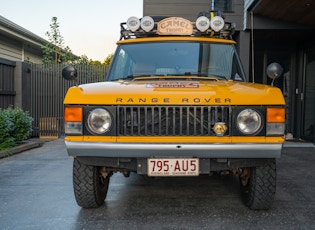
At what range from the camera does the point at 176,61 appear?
4336 millimetres

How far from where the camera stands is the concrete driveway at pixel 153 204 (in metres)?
3.29

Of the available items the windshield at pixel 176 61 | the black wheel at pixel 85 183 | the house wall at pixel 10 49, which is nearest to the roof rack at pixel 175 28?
the windshield at pixel 176 61

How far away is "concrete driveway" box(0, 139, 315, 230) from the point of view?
3295 mm

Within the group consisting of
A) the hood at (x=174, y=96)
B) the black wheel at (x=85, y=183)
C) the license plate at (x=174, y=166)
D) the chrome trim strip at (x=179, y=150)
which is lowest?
the black wheel at (x=85, y=183)

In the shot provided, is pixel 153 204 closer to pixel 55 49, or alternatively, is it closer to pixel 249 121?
pixel 249 121

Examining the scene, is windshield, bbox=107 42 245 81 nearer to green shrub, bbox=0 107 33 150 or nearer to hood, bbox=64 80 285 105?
hood, bbox=64 80 285 105

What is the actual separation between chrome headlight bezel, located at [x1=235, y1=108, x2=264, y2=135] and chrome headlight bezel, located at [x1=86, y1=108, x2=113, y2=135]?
113 centimetres

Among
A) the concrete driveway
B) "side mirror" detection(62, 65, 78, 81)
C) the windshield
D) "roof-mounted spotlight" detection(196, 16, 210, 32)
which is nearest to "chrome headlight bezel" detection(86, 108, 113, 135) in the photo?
the concrete driveway

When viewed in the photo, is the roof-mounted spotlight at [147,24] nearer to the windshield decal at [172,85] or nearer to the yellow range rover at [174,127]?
the windshield decal at [172,85]

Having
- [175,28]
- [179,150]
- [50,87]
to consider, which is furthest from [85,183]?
[50,87]

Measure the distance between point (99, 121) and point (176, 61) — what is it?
1.58 meters

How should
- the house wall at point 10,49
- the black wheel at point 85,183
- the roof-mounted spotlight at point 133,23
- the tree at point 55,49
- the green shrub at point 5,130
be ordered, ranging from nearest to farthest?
the black wheel at point 85,183 → the roof-mounted spotlight at point 133,23 → the green shrub at point 5,130 → the house wall at point 10,49 → the tree at point 55,49

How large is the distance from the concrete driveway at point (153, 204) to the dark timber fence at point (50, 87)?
16.3 ft

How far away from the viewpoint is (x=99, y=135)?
3.12 metres
